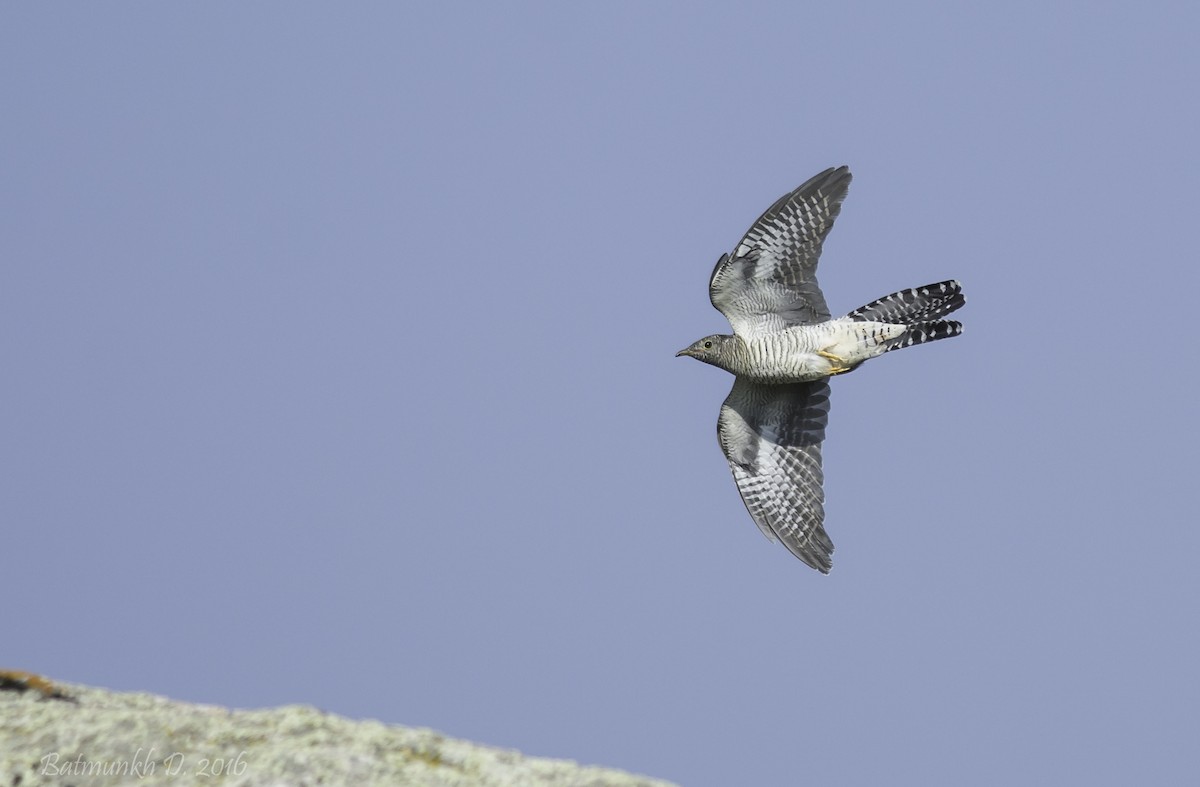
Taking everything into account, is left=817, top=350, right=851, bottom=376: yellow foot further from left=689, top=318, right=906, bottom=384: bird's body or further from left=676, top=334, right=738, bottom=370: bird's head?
left=676, top=334, right=738, bottom=370: bird's head

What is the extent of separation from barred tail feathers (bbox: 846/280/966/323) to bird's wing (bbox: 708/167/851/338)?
50 cm

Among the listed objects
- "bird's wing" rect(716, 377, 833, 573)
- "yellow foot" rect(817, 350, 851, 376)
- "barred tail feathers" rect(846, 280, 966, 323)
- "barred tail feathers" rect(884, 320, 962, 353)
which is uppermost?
"barred tail feathers" rect(846, 280, 966, 323)

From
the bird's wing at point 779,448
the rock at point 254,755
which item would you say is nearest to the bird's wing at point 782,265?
the bird's wing at point 779,448

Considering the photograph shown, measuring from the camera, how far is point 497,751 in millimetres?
6590

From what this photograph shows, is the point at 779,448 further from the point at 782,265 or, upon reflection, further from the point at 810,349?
the point at 782,265

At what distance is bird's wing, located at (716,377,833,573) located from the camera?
15992 mm

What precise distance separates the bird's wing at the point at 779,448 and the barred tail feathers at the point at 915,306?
1.45 m

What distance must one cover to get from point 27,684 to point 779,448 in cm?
1027

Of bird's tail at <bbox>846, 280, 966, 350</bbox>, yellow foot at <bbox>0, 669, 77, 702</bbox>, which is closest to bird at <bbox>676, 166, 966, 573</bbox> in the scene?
bird's tail at <bbox>846, 280, 966, 350</bbox>

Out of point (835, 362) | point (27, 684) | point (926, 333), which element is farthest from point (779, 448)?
point (27, 684)

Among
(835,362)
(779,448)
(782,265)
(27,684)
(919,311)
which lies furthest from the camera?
(779,448)

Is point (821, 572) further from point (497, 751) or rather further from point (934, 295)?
point (497, 751)

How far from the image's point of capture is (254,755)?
239 inches

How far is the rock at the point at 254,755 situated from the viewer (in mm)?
5945
